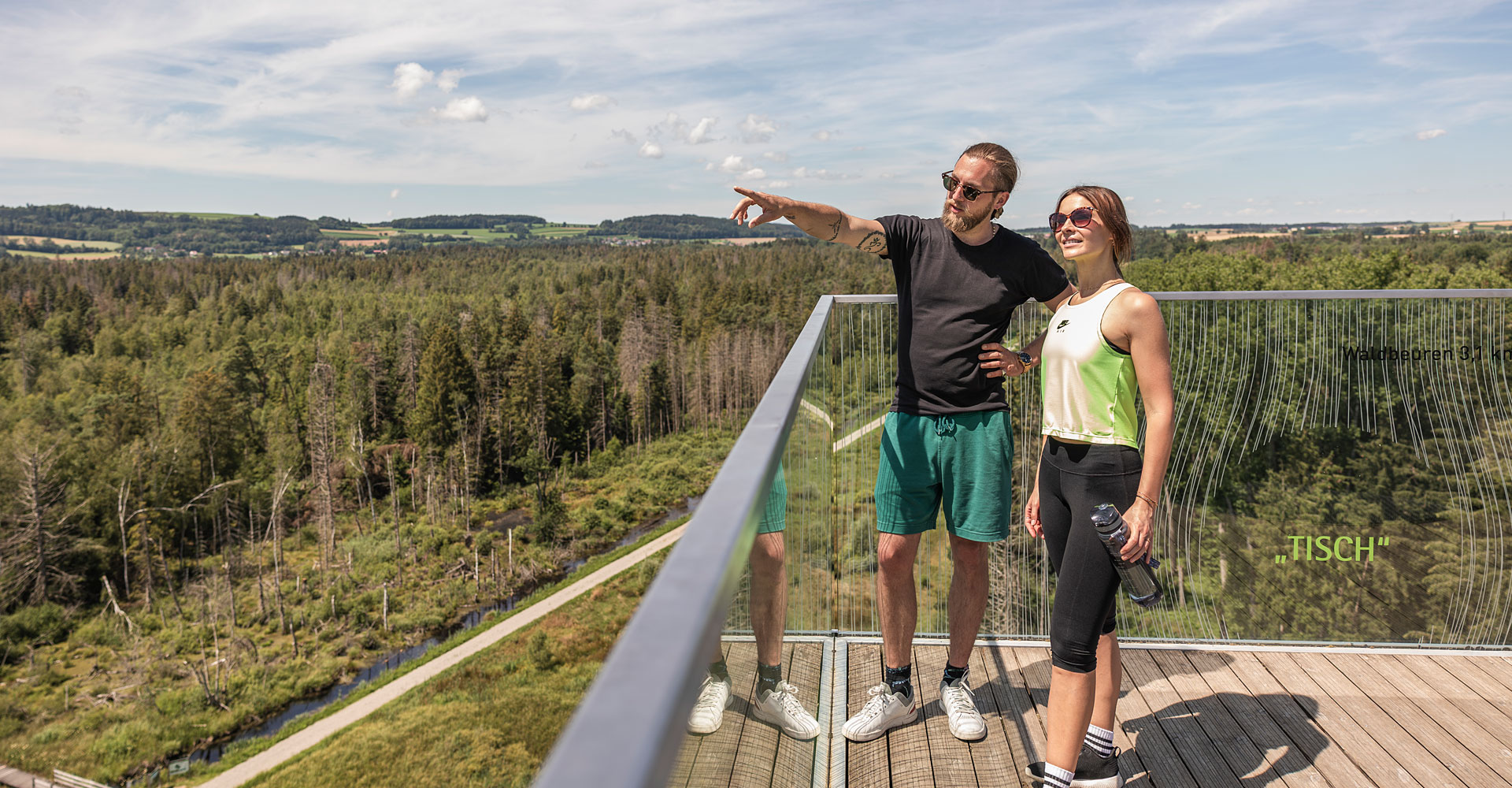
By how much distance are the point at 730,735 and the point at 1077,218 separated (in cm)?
164

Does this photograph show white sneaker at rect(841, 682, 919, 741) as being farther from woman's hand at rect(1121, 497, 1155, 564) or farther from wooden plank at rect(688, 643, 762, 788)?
wooden plank at rect(688, 643, 762, 788)

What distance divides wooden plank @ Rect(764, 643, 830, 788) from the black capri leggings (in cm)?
63

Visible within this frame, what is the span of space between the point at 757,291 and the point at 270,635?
4855cm

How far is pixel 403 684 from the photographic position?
29719 millimetres

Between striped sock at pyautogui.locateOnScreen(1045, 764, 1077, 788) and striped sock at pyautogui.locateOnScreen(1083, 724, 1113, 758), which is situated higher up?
striped sock at pyautogui.locateOnScreen(1045, 764, 1077, 788)

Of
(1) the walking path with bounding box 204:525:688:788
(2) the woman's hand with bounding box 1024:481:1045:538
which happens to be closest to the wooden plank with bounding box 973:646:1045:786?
(2) the woman's hand with bounding box 1024:481:1045:538

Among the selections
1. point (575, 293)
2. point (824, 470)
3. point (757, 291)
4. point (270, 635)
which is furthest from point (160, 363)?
point (824, 470)

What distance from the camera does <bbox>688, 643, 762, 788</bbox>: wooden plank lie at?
0.93 meters

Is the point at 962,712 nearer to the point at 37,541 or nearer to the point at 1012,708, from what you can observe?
the point at 1012,708

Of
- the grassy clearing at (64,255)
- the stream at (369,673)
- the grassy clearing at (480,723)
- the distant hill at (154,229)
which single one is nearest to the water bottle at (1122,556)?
the grassy clearing at (480,723)

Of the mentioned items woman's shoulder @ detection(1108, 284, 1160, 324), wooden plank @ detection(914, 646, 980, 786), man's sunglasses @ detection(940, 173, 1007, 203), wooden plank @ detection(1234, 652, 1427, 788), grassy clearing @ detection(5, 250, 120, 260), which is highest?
grassy clearing @ detection(5, 250, 120, 260)

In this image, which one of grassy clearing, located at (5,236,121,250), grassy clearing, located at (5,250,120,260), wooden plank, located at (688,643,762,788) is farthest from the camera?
grassy clearing, located at (5,236,121,250)

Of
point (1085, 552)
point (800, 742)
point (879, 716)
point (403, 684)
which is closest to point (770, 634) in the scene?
point (800, 742)

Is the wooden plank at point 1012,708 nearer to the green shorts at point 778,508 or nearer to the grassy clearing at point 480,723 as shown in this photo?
the green shorts at point 778,508
